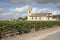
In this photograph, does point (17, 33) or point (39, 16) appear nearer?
point (17, 33)

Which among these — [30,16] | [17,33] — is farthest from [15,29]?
[30,16]

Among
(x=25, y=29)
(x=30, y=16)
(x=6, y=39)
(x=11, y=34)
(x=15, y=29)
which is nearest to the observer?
(x=6, y=39)

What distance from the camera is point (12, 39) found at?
22.1 metres

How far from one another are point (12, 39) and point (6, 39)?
0.72 m

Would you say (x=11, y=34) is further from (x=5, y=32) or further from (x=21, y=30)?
(x=21, y=30)

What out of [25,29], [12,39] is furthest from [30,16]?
[12,39]

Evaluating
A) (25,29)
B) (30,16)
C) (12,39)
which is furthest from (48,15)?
(12,39)

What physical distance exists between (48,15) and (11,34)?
102 meters

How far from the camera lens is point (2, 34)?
2200 cm

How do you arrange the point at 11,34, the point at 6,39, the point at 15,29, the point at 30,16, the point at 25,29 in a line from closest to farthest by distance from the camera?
1. the point at 6,39
2. the point at 11,34
3. the point at 15,29
4. the point at 25,29
5. the point at 30,16

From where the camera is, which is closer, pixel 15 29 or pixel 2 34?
pixel 2 34

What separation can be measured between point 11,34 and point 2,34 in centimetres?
237

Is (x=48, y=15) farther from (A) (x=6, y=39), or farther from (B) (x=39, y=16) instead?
(A) (x=6, y=39)

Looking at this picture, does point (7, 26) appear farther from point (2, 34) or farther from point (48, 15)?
point (48, 15)
